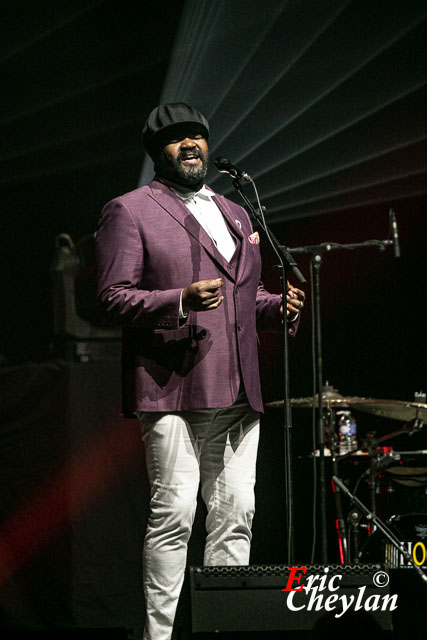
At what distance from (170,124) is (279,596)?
156 centimetres

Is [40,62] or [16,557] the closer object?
[16,557]

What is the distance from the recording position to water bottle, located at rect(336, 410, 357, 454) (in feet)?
13.3

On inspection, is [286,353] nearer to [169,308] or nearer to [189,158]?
[169,308]

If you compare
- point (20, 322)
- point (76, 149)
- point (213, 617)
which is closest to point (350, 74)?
point (76, 149)

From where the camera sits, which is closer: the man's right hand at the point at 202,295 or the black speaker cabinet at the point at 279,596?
the black speaker cabinet at the point at 279,596

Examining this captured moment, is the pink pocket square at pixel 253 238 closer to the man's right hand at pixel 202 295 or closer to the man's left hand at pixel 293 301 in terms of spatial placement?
the man's left hand at pixel 293 301

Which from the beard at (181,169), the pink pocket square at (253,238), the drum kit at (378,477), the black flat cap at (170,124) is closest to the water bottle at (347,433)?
the drum kit at (378,477)

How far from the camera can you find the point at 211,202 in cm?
265

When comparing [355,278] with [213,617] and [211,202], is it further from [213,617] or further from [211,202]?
[213,617]

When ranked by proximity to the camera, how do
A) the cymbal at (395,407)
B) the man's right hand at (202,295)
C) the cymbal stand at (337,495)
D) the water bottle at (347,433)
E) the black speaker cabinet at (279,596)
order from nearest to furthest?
the black speaker cabinet at (279,596) < the man's right hand at (202,295) < the cymbal at (395,407) < the cymbal stand at (337,495) < the water bottle at (347,433)

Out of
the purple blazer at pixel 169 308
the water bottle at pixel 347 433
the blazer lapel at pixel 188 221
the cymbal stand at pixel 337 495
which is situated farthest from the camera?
the water bottle at pixel 347 433

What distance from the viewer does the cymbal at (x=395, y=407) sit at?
142 inches

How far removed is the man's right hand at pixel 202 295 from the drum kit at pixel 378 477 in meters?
1.54

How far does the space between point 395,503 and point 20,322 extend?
7.31 ft
